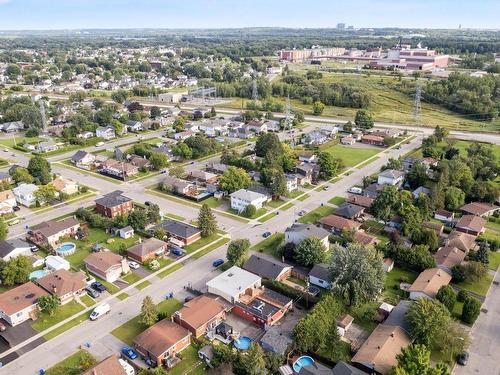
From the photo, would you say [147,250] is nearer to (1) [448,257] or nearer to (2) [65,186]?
(2) [65,186]

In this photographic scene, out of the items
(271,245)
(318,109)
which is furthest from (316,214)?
(318,109)

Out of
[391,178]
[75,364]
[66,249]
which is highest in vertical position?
[391,178]

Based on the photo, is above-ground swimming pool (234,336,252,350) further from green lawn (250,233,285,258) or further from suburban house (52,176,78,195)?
suburban house (52,176,78,195)

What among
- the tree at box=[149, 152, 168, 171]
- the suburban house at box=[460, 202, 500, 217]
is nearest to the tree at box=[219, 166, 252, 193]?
the tree at box=[149, 152, 168, 171]

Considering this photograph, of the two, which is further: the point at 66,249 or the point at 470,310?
the point at 66,249

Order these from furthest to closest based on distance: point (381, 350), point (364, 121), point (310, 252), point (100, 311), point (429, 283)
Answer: point (364, 121) < point (310, 252) < point (429, 283) < point (100, 311) < point (381, 350)

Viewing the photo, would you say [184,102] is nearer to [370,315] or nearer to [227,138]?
[227,138]

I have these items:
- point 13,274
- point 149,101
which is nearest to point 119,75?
point 149,101
